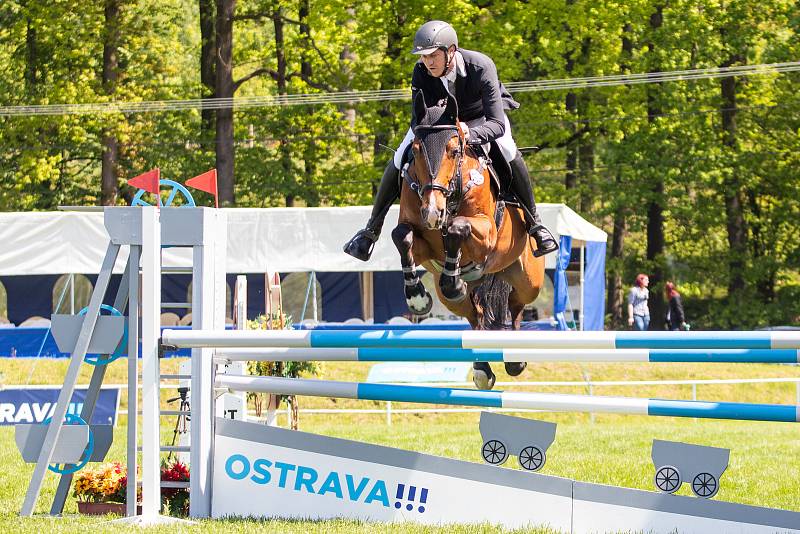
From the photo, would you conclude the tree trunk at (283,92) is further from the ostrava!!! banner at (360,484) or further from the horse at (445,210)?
the ostrava!!! banner at (360,484)

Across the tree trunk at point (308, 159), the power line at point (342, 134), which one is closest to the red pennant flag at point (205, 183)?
the power line at point (342, 134)

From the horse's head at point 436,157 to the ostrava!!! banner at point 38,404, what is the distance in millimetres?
8102

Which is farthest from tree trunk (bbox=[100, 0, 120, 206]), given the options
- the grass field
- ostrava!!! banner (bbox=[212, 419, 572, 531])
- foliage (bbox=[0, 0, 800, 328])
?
ostrava!!! banner (bbox=[212, 419, 572, 531])

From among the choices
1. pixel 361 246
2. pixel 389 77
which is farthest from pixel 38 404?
pixel 389 77

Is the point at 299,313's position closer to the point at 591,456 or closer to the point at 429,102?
the point at 591,456

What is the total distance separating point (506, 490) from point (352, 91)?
2095cm

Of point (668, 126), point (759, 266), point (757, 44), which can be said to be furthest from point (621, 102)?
point (759, 266)

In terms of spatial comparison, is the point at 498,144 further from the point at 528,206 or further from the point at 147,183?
the point at 147,183

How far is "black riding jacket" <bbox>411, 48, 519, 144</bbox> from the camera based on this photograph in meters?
5.99

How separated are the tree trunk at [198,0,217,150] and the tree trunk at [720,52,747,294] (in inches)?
494

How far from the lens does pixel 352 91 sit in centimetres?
2528

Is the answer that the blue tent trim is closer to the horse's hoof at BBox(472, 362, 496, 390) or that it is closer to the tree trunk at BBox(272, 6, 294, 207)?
the tree trunk at BBox(272, 6, 294, 207)

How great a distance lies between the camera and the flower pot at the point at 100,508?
5.70 m

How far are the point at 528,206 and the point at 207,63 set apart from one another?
23023 mm
